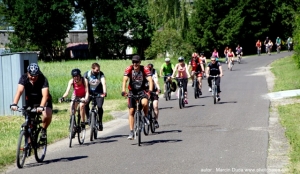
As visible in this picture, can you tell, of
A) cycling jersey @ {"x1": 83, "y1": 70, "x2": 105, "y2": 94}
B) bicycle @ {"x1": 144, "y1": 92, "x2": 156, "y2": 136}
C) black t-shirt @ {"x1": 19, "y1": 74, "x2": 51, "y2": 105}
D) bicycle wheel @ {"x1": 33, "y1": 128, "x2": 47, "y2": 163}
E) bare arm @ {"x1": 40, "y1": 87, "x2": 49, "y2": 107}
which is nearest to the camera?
bare arm @ {"x1": 40, "y1": 87, "x2": 49, "y2": 107}

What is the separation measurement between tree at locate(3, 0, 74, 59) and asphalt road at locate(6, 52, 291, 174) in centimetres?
5038

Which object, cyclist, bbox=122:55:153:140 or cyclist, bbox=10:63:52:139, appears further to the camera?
cyclist, bbox=122:55:153:140

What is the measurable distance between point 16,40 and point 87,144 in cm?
6330

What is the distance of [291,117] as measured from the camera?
17828 millimetres

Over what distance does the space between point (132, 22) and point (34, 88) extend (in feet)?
203

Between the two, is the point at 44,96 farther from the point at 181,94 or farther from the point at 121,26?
the point at 121,26

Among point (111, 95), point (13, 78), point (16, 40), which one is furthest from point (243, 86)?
point (16, 40)

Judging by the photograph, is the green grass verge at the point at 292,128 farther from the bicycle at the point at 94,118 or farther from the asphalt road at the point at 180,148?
the bicycle at the point at 94,118

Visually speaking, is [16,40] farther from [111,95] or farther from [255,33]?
[111,95]

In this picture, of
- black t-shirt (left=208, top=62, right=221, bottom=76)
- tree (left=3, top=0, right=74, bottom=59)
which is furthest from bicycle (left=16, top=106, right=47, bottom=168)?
tree (left=3, top=0, right=74, bottom=59)

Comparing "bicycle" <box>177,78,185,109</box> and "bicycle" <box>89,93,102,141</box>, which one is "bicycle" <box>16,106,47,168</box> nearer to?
"bicycle" <box>89,93,102,141</box>

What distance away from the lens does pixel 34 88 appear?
11.2 m

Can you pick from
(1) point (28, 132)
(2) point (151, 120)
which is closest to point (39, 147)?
(1) point (28, 132)

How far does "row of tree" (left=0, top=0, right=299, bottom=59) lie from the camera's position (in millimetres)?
68125
